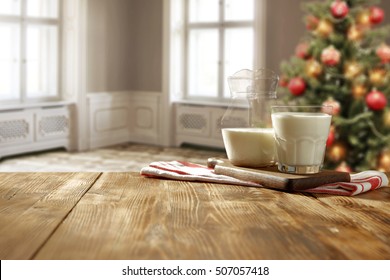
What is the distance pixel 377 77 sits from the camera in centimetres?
484

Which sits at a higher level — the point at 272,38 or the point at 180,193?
the point at 272,38

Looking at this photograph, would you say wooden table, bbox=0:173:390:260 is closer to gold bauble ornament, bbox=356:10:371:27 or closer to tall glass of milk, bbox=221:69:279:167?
tall glass of milk, bbox=221:69:279:167

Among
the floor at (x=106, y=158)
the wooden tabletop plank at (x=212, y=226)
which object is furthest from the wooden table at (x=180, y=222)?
the floor at (x=106, y=158)

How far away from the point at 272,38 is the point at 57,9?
2.36m

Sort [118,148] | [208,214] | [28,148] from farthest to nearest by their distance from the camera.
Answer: [118,148] < [28,148] < [208,214]

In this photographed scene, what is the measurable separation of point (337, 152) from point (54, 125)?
3.38 metres

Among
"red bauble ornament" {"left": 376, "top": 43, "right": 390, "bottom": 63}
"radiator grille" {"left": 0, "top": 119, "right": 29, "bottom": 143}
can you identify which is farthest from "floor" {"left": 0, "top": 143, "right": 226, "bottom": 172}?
"red bauble ornament" {"left": 376, "top": 43, "right": 390, "bottom": 63}

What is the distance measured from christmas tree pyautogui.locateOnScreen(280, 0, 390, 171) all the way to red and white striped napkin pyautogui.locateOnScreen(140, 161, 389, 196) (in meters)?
3.40

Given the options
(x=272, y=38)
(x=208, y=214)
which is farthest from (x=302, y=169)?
(x=272, y=38)

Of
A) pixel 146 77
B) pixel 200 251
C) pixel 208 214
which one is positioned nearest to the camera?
pixel 200 251

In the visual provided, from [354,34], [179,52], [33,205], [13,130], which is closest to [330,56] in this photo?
[354,34]

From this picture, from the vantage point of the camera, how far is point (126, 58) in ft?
25.9

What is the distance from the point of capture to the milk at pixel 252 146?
1.41 m

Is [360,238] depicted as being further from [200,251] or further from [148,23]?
[148,23]
